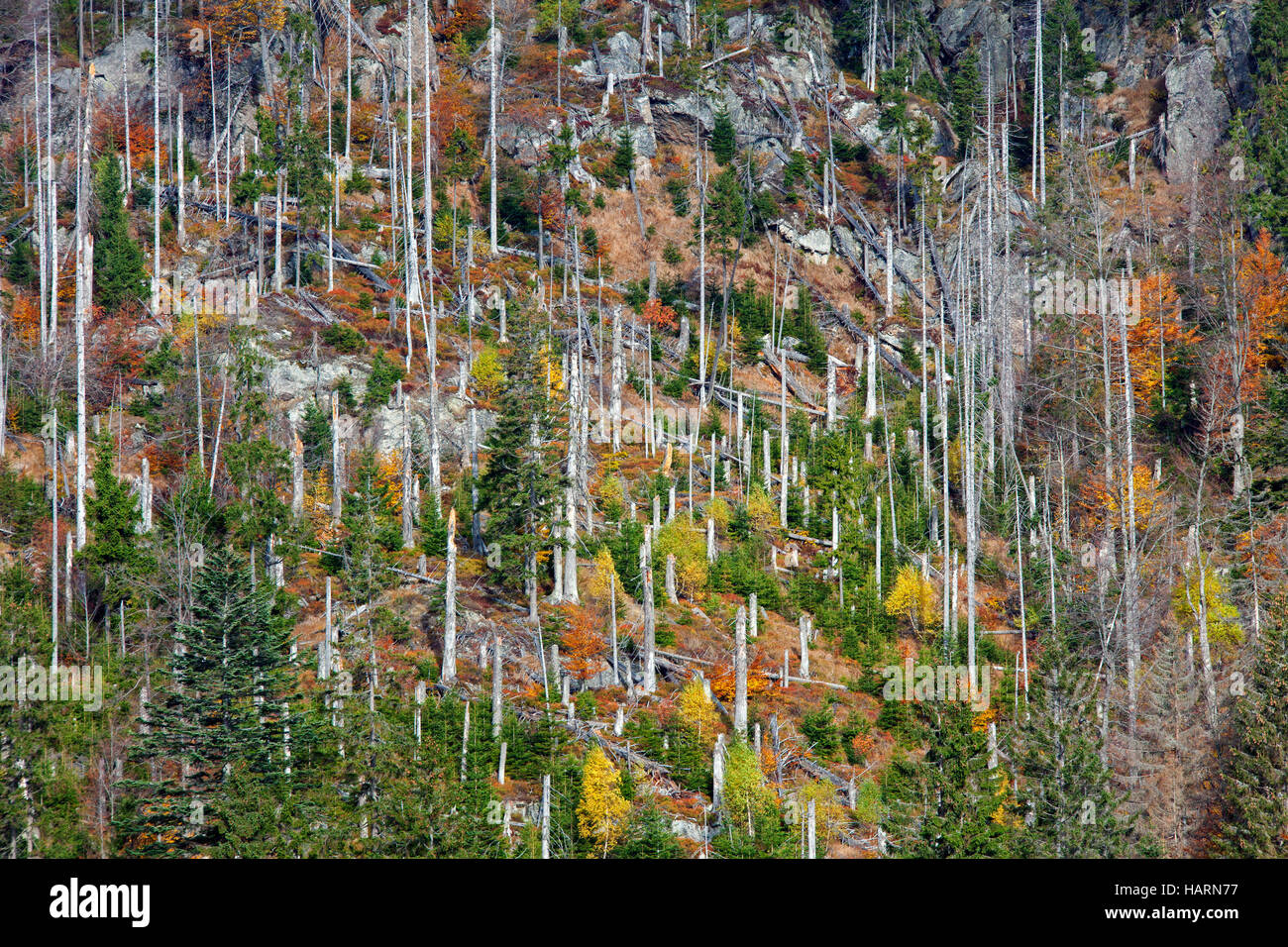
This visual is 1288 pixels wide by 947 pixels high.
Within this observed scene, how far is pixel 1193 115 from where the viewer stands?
277 ft

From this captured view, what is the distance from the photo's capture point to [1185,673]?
47.9 metres

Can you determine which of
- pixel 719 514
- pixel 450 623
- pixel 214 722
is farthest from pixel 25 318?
pixel 719 514

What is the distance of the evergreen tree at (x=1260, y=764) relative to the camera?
38.0m

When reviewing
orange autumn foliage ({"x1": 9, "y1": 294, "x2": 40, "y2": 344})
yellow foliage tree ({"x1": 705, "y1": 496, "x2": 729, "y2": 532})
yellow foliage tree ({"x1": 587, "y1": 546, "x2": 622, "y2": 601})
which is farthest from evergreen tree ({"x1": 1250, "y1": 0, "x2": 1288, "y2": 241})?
orange autumn foliage ({"x1": 9, "y1": 294, "x2": 40, "y2": 344})

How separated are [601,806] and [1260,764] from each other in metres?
18.8

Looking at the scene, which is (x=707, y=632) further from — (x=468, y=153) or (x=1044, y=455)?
(x=468, y=153)

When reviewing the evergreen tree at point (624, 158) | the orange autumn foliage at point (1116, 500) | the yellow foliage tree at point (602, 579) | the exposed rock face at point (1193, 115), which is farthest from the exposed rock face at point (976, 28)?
the yellow foliage tree at point (602, 579)

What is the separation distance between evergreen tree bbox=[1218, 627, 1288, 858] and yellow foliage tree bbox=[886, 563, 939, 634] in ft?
49.0

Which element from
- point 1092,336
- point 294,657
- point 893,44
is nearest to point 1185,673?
point 1092,336

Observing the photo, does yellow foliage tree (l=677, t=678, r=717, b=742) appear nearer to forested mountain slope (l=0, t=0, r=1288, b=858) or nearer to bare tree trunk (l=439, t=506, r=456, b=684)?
forested mountain slope (l=0, t=0, r=1288, b=858)

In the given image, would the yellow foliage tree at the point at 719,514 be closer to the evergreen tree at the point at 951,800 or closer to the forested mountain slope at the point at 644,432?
the forested mountain slope at the point at 644,432

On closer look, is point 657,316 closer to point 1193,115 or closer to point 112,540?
point 112,540

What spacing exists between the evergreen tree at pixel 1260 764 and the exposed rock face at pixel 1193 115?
46.9 meters

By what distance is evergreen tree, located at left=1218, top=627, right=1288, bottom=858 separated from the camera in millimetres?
38031
